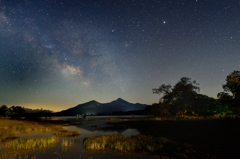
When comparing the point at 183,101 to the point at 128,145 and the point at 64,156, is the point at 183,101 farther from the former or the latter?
the point at 64,156

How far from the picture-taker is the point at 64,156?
60.0 feet

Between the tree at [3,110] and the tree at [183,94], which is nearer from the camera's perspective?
the tree at [183,94]

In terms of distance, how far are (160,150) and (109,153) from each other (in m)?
6.04

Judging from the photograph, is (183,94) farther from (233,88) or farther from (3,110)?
Answer: (3,110)

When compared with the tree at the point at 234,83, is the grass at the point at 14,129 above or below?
below

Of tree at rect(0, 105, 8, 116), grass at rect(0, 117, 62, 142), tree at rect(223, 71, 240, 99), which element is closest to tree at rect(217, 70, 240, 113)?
tree at rect(223, 71, 240, 99)

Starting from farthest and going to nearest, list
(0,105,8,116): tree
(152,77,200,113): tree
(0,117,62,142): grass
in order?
(0,105,8,116): tree, (152,77,200,113): tree, (0,117,62,142): grass

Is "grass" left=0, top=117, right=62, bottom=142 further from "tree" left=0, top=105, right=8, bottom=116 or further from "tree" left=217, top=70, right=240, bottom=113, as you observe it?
"tree" left=0, top=105, right=8, bottom=116

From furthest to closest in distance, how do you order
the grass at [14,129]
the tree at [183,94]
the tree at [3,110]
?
the tree at [3,110] → the tree at [183,94] → the grass at [14,129]

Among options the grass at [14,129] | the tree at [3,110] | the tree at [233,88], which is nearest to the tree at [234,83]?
the tree at [233,88]

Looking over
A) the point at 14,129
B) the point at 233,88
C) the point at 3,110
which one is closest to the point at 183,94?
the point at 233,88

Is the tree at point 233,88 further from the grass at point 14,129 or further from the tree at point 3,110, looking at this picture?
the tree at point 3,110

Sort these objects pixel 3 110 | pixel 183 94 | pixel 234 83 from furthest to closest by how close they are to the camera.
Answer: pixel 3 110, pixel 183 94, pixel 234 83

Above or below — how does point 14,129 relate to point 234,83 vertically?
below
